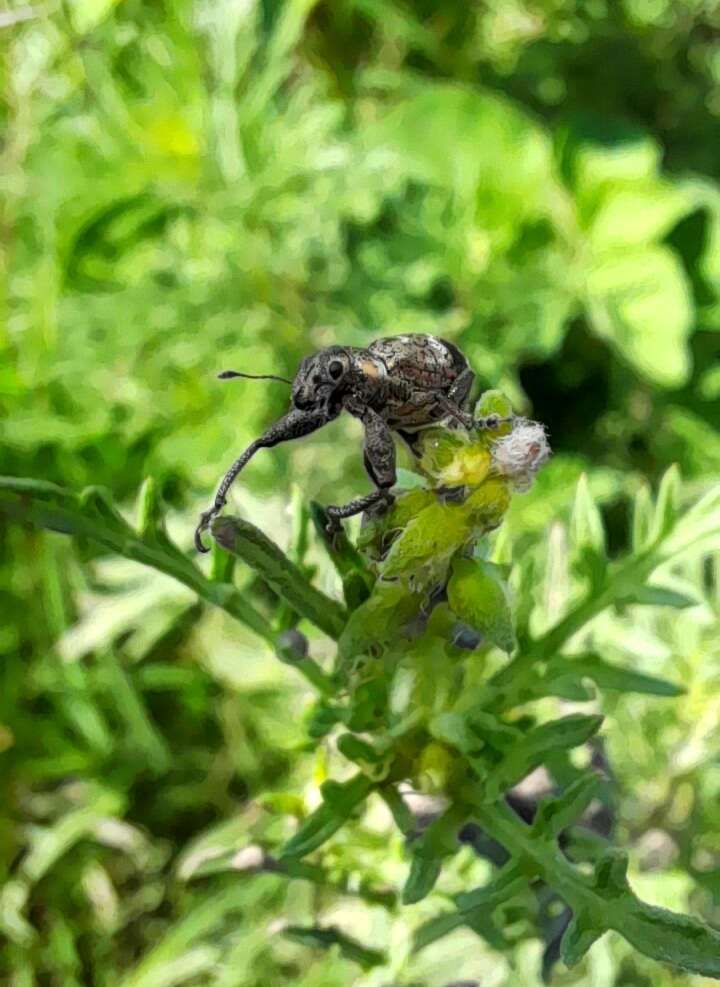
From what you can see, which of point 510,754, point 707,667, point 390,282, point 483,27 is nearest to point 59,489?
point 510,754

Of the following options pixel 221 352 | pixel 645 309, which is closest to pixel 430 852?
pixel 221 352

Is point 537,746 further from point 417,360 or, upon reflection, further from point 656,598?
point 417,360

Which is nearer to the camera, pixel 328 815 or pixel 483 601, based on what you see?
pixel 483 601

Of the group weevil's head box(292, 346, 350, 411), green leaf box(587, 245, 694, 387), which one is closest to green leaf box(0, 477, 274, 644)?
weevil's head box(292, 346, 350, 411)

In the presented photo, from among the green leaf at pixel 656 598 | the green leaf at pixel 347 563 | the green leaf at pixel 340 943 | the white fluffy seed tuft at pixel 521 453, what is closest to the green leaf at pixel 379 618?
the green leaf at pixel 347 563

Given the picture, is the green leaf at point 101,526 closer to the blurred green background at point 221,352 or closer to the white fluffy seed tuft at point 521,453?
the white fluffy seed tuft at point 521,453
